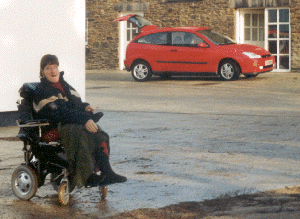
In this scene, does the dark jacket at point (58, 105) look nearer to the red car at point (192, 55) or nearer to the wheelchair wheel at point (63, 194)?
the wheelchair wheel at point (63, 194)

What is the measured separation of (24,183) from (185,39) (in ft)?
52.1

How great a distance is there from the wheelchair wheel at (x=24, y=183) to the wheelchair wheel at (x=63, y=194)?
0.33m

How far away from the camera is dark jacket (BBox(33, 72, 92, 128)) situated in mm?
6016

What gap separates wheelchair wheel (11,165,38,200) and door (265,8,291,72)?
2012cm

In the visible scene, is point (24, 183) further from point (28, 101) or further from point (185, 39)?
point (185, 39)

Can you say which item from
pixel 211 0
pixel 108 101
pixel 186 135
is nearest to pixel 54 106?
pixel 186 135

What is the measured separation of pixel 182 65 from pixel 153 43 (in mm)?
1267

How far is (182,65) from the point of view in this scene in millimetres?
21500

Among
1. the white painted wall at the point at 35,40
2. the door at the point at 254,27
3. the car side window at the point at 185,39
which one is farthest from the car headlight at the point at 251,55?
the white painted wall at the point at 35,40

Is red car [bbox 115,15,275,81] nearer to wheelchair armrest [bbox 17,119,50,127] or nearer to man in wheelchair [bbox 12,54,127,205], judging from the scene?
man in wheelchair [bbox 12,54,127,205]

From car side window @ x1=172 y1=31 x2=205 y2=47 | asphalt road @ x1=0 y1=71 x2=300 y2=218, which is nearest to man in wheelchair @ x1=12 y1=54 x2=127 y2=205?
asphalt road @ x1=0 y1=71 x2=300 y2=218

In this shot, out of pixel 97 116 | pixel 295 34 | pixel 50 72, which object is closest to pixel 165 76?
pixel 295 34

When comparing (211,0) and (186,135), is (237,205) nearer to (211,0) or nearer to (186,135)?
(186,135)

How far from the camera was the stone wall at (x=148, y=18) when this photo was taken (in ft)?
86.9
